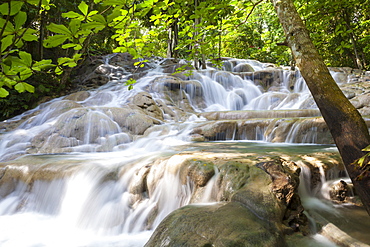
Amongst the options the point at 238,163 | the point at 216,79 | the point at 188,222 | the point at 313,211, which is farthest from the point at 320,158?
the point at 216,79

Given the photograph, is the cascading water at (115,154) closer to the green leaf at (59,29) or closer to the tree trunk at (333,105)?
the tree trunk at (333,105)

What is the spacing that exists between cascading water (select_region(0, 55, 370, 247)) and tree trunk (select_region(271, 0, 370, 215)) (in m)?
1.69

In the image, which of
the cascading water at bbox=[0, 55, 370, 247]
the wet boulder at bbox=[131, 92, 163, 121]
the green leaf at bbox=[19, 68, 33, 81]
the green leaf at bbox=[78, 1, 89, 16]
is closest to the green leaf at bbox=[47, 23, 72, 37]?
the green leaf at bbox=[78, 1, 89, 16]

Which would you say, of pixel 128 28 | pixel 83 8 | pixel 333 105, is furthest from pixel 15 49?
pixel 333 105

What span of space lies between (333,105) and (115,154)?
231 inches

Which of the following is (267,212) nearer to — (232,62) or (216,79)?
(216,79)

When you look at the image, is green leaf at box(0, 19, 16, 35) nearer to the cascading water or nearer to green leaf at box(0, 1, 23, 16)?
green leaf at box(0, 1, 23, 16)

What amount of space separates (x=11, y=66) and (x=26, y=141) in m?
7.68

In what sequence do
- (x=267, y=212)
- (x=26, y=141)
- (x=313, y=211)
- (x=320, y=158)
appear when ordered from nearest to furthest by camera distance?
(x=267, y=212) < (x=313, y=211) < (x=320, y=158) < (x=26, y=141)

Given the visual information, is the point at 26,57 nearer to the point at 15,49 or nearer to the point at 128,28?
the point at 15,49

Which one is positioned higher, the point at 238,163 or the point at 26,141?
the point at 238,163

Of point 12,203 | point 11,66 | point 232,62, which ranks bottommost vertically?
point 12,203

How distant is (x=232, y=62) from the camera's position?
62.8ft

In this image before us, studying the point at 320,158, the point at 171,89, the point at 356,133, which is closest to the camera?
the point at 356,133
